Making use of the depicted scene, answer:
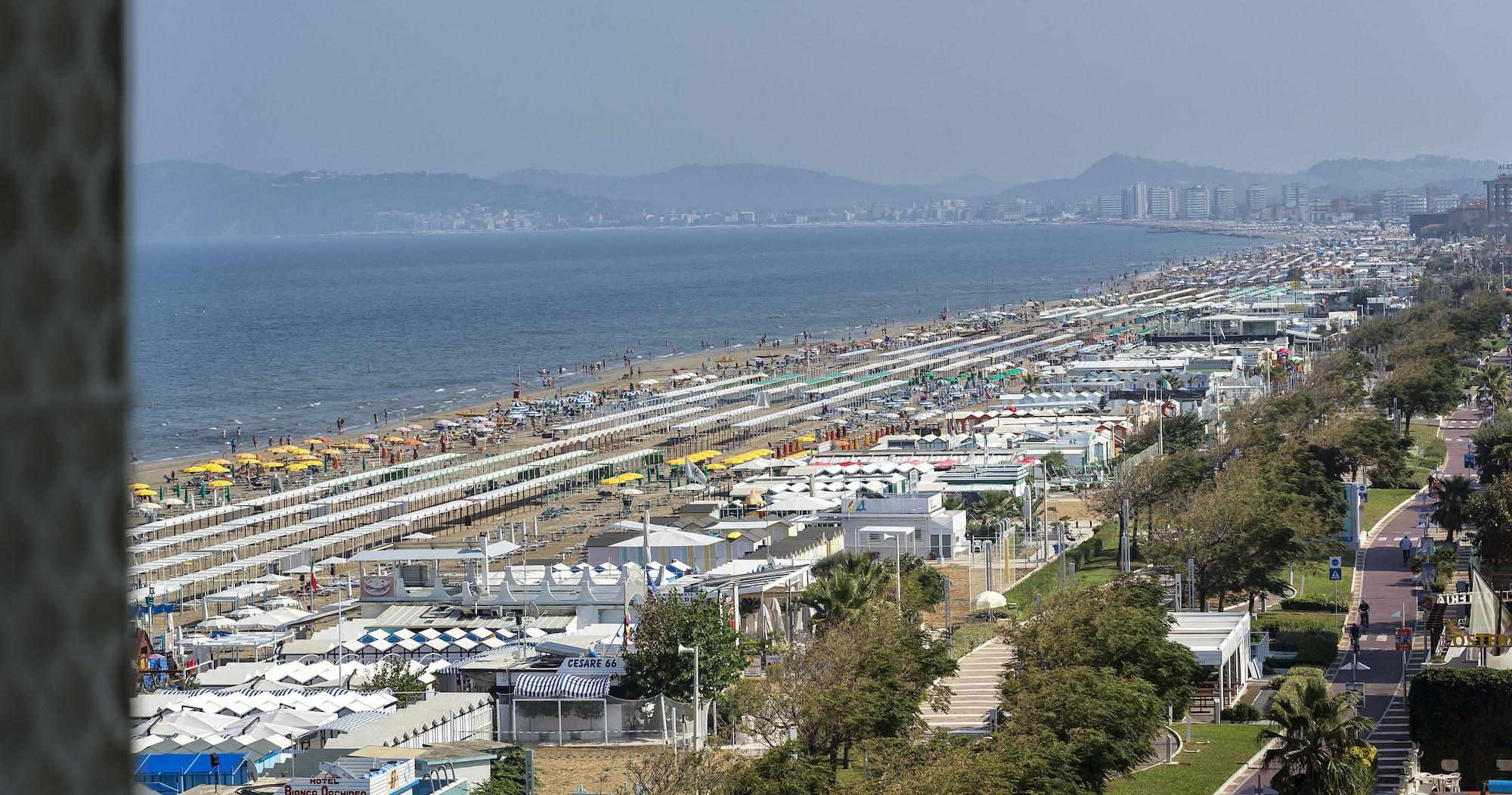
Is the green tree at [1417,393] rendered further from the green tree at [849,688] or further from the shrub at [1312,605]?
the green tree at [849,688]

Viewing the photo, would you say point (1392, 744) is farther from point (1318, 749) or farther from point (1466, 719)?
point (1318, 749)

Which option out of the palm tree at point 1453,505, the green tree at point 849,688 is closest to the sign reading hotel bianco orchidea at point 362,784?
the green tree at point 849,688

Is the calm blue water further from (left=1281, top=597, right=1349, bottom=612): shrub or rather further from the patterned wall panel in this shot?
the patterned wall panel

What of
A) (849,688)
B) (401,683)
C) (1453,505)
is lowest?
(401,683)

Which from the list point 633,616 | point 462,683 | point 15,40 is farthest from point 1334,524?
point 15,40

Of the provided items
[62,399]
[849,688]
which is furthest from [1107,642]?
[62,399]

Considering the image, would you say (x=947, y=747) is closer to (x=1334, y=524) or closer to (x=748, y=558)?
(x=748, y=558)

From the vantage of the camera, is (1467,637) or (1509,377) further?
(1509,377)
